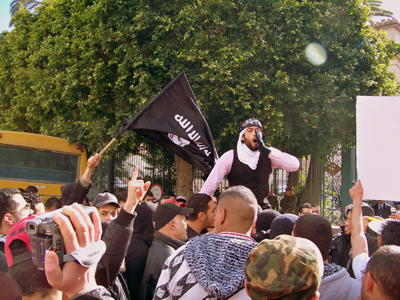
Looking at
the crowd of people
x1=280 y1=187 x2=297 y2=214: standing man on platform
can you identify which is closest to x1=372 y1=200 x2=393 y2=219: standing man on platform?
x1=280 y1=187 x2=297 y2=214: standing man on platform

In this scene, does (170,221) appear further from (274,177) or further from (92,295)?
(274,177)

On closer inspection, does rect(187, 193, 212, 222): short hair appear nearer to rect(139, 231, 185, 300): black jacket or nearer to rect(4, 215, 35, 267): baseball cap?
rect(139, 231, 185, 300): black jacket

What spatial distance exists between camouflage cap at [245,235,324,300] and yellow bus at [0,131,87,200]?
33.2ft

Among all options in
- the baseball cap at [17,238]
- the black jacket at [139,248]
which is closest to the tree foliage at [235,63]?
the black jacket at [139,248]

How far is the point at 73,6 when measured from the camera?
10375 millimetres

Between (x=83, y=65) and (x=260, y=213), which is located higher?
(x=83, y=65)

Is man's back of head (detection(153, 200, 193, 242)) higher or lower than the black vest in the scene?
lower

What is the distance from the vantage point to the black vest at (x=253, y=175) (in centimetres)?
399

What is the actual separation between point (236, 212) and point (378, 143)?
150 centimetres

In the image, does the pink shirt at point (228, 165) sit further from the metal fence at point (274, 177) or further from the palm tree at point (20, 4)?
the palm tree at point (20, 4)

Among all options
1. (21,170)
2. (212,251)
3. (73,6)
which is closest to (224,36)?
(73,6)

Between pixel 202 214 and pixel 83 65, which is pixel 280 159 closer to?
pixel 202 214

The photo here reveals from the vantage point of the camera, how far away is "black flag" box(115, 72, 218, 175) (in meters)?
4.74

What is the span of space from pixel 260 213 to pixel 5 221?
2287 millimetres
